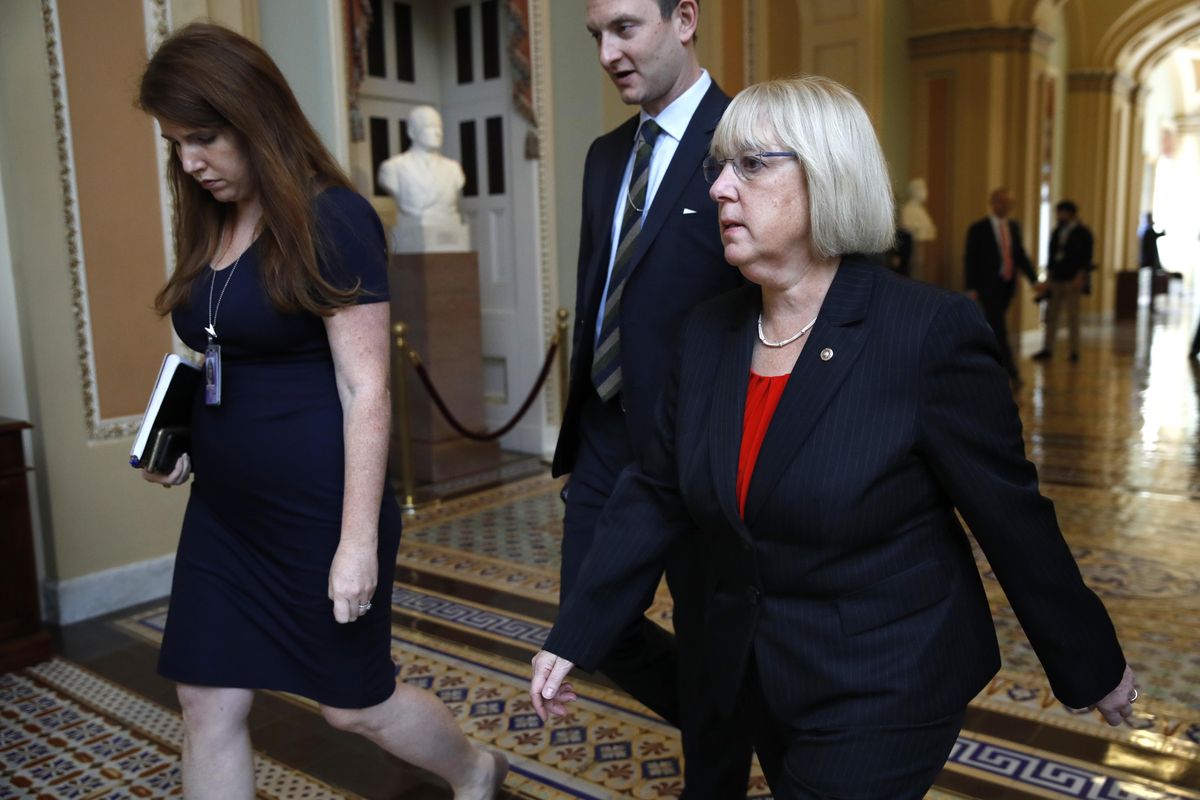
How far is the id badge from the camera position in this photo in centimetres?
212

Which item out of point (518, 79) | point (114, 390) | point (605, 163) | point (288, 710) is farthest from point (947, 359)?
point (518, 79)

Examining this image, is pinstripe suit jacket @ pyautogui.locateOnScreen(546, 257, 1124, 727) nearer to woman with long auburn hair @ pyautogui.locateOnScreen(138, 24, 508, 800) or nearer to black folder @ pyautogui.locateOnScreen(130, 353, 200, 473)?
woman with long auburn hair @ pyautogui.locateOnScreen(138, 24, 508, 800)

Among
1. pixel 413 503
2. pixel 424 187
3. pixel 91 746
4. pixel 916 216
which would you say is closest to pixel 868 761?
pixel 91 746

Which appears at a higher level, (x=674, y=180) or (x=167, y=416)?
(x=674, y=180)

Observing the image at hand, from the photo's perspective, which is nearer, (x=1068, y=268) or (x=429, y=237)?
(x=429, y=237)

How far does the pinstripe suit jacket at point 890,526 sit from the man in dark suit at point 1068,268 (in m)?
12.5

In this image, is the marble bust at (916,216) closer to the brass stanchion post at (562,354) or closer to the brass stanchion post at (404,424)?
the brass stanchion post at (562,354)

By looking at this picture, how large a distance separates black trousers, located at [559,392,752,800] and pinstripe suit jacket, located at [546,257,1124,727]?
0.58 m

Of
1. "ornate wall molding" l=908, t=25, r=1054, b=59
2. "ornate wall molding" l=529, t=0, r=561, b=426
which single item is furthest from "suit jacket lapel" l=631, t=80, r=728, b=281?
"ornate wall molding" l=908, t=25, r=1054, b=59

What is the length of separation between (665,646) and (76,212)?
328cm

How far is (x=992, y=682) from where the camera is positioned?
3.69 meters

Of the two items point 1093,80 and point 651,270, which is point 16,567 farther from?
point 1093,80

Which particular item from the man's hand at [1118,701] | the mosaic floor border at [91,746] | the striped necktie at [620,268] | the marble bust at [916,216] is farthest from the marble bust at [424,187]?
the marble bust at [916,216]

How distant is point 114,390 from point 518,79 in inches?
151
